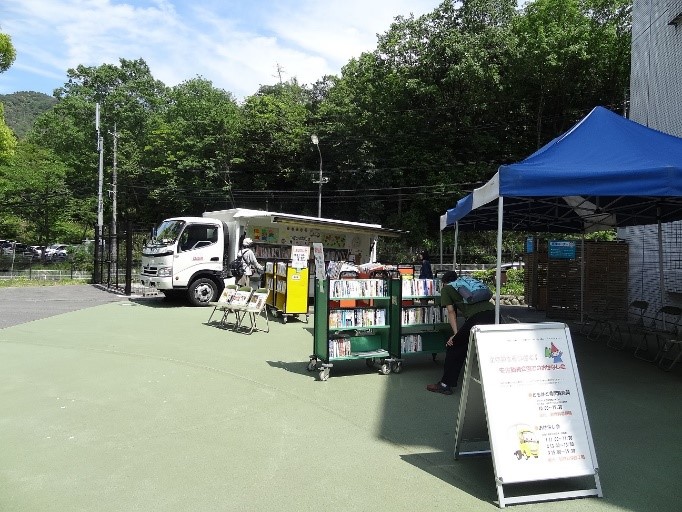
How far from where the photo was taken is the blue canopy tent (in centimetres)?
571

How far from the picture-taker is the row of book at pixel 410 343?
7449mm

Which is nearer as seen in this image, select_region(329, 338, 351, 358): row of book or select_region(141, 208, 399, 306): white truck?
select_region(329, 338, 351, 358): row of book

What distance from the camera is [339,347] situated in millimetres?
7098

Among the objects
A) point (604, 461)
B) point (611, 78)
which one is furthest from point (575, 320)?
point (611, 78)

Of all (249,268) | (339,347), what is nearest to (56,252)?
(249,268)

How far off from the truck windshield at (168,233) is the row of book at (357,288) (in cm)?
833

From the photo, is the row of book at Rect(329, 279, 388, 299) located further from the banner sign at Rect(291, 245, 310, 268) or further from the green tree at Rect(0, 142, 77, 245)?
the green tree at Rect(0, 142, 77, 245)

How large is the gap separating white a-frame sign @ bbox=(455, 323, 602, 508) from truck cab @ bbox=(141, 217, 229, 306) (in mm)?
11324

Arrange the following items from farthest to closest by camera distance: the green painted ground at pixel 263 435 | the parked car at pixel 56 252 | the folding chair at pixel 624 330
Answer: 1. the parked car at pixel 56 252
2. the folding chair at pixel 624 330
3. the green painted ground at pixel 263 435

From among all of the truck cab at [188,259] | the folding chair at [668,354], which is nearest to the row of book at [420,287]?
the folding chair at [668,354]

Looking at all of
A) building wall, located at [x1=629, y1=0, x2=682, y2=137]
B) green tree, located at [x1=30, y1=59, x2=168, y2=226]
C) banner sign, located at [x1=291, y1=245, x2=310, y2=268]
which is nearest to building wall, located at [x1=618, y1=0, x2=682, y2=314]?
building wall, located at [x1=629, y1=0, x2=682, y2=137]

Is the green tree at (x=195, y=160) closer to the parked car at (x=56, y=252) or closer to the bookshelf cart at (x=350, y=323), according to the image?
the parked car at (x=56, y=252)

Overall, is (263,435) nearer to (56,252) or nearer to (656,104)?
(656,104)

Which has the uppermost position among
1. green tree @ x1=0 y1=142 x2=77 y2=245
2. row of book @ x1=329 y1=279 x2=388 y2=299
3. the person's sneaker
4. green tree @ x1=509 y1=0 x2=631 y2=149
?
green tree @ x1=509 y1=0 x2=631 y2=149
